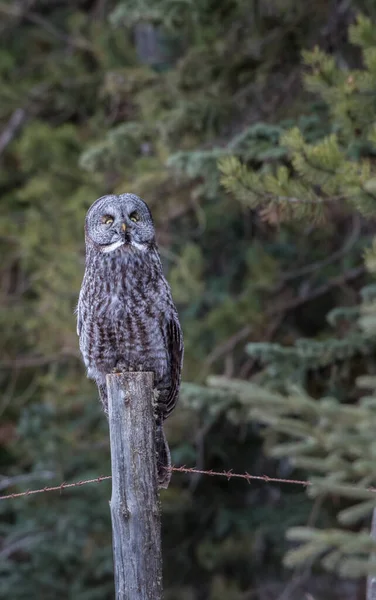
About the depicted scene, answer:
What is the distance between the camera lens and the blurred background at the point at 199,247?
6379 millimetres

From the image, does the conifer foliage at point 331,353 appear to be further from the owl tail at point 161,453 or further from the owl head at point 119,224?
the owl head at point 119,224

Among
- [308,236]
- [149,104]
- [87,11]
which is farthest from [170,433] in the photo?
[87,11]

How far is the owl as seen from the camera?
4988 millimetres

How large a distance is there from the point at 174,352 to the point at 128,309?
401 millimetres

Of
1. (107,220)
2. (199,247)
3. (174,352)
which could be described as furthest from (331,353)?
(199,247)

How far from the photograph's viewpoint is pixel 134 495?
355 cm

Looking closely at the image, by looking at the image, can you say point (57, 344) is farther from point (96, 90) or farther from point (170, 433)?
point (96, 90)

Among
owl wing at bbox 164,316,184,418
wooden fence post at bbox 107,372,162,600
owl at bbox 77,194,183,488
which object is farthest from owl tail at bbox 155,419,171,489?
wooden fence post at bbox 107,372,162,600

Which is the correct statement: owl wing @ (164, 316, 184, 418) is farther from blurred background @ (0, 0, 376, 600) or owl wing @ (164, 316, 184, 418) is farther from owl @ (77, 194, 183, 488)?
blurred background @ (0, 0, 376, 600)

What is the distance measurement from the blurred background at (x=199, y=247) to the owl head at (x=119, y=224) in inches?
18.3

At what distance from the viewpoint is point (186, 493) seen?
32.9ft

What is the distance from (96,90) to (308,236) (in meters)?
3.24

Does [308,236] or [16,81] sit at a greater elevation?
[16,81]

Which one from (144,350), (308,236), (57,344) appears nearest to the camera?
(144,350)
